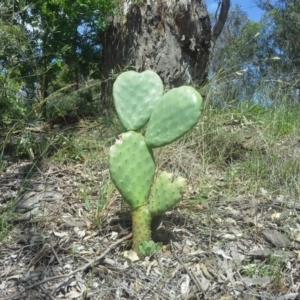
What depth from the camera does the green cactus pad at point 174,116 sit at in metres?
2.82

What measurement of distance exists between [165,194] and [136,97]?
0.57m

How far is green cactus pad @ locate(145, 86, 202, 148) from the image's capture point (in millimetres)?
2818

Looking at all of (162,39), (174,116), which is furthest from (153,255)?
(162,39)

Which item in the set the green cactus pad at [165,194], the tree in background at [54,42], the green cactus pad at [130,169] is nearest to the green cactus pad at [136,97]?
the green cactus pad at [130,169]

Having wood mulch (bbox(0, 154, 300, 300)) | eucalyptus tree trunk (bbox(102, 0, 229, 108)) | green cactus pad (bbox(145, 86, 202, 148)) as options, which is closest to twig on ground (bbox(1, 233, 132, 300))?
wood mulch (bbox(0, 154, 300, 300))

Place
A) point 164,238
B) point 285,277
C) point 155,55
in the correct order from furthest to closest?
point 155,55 < point 164,238 < point 285,277

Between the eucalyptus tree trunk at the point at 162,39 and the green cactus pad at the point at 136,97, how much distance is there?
6.55 feet

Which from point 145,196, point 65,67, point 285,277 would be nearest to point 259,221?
point 285,277

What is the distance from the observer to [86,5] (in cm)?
513

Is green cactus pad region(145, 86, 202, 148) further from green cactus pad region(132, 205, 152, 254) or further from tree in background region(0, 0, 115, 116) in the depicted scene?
tree in background region(0, 0, 115, 116)

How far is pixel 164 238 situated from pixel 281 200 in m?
0.90

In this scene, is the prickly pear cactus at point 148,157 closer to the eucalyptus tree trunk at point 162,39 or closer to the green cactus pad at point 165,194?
the green cactus pad at point 165,194

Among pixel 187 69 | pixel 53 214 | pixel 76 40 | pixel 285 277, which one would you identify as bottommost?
pixel 285 277

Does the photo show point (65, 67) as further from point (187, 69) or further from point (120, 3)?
point (187, 69)
